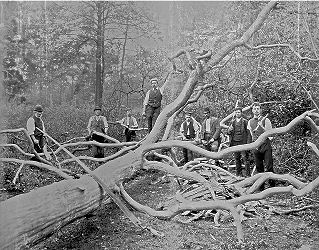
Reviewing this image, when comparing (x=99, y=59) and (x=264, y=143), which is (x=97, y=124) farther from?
(x=99, y=59)

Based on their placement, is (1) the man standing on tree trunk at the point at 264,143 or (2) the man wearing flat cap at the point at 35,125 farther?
(2) the man wearing flat cap at the point at 35,125

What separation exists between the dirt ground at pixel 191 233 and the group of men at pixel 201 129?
3.61ft

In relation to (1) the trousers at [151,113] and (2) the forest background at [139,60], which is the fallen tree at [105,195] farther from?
(1) the trousers at [151,113]

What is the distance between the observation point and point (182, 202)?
371cm

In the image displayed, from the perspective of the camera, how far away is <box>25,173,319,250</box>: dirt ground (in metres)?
3.89

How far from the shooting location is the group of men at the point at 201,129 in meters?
5.90

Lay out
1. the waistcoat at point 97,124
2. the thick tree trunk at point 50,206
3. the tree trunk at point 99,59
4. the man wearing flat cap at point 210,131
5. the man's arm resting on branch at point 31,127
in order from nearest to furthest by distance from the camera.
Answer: the thick tree trunk at point 50,206 < the man's arm resting on branch at point 31,127 < the man wearing flat cap at point 210,131 < the waistcoat at point 97,124 < the tree trunk at point 99,59

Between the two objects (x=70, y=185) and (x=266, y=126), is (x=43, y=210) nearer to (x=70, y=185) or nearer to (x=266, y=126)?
(x=70, y=185)

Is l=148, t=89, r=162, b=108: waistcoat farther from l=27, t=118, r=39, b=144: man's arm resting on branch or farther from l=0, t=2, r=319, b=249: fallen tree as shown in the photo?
l=0, t=2, r=319, b=249: fallen tree

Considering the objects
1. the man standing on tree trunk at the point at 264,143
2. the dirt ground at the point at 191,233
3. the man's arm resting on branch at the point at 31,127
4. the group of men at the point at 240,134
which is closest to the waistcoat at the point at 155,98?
the group of men at the point at 240,134

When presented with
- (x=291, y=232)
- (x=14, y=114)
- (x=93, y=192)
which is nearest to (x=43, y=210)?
(x=93, y=192)

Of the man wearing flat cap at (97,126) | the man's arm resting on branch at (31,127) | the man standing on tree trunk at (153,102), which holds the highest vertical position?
the man standing on tree trunk at (153,102)

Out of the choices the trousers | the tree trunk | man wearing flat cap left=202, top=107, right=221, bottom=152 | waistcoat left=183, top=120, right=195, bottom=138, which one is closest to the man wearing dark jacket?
man wearing flat cap left=202, top=107, right=221, bottom=152

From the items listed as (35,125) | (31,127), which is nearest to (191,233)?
(31,127)
